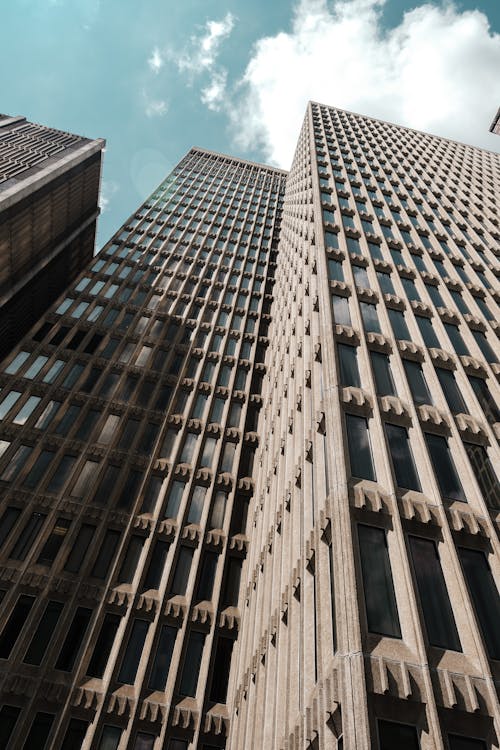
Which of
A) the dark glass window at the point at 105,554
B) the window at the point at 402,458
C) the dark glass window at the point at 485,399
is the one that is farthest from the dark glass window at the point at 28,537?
the dark glass window at the point at 485,399

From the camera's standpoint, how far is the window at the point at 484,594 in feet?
40.2

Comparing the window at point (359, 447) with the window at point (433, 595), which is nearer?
the window at point (433, 595)

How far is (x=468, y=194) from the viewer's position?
154ft

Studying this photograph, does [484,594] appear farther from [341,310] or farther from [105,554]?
[105,554]

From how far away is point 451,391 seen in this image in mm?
20844

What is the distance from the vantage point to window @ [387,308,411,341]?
2350 cm

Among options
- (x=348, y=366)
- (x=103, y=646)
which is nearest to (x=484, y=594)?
(x=348, y=366)

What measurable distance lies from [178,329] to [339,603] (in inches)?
1250

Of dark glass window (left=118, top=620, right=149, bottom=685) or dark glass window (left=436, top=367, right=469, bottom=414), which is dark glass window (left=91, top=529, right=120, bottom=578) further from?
dark glass window (left=436, top=367, right=469, bottom=414)

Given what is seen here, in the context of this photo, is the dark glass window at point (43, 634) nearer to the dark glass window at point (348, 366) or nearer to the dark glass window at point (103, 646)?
the dark glass window at point (103, 646)

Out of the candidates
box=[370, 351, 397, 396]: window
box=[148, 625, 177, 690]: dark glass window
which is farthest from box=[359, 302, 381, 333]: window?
box=[148, 625, 177, 690]: dark glass window

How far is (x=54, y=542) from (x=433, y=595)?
20.0 metres

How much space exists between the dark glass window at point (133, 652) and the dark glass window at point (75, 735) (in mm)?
2166

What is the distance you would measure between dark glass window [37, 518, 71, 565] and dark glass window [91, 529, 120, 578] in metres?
2.14
